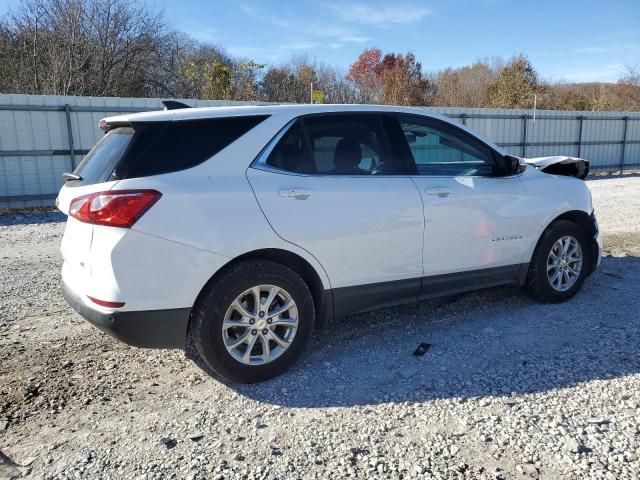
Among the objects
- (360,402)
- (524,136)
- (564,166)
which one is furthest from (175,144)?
(524,136)

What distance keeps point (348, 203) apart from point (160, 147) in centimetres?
124

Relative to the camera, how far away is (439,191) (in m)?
3.90

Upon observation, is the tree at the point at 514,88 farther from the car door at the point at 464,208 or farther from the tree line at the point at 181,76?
the car door at the point at 464,208

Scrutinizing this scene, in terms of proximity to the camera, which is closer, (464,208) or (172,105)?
(172,105)

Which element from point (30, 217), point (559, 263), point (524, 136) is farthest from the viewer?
point (524, 136)

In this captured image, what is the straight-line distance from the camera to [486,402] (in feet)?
10.2

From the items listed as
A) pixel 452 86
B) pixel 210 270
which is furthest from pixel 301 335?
pixel 452 86

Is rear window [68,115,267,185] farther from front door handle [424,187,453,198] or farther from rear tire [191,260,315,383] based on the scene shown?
front door handle [424,187,453,198]

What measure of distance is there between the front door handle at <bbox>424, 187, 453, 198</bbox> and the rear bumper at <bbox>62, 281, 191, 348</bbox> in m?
1.91

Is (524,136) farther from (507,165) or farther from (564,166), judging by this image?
(507,165)

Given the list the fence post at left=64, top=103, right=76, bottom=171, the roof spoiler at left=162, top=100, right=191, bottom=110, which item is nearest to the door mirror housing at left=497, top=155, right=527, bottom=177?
the roof spoiler at left=162, top=100, right=191, bottom=110

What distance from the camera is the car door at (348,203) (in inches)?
132

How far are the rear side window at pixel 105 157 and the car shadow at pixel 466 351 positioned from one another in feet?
5.08

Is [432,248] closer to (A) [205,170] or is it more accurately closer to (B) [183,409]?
(A) [205,170]
